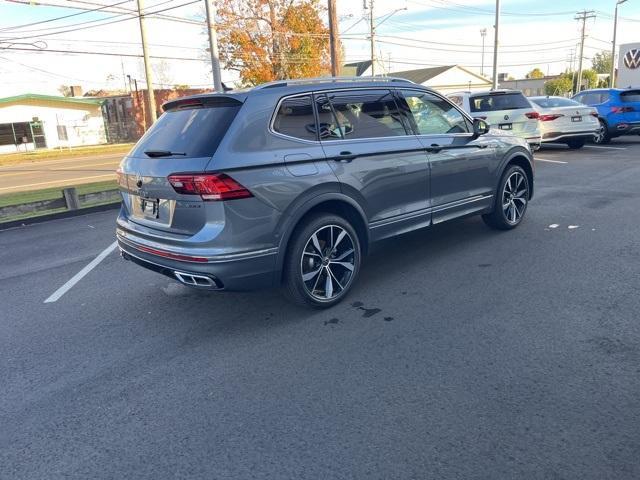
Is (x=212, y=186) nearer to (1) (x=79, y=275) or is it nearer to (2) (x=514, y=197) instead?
(1) (x=79, y=275)

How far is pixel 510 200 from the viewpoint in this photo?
256 inches

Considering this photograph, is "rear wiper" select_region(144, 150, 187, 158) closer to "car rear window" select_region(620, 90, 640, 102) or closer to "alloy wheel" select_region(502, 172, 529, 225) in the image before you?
"alloy wheel" select_region(502, 172, 529, 225)

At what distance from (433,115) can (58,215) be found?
699cm

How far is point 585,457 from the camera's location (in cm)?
256

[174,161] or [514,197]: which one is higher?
[174,161]

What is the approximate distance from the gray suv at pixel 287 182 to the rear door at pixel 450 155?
0.07 feet

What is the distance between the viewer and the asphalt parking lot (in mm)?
2664

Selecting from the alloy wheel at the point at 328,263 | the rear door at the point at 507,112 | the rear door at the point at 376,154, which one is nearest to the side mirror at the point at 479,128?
the rear door at the point at 376,154

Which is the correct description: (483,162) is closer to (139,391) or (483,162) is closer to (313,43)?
(139,391)

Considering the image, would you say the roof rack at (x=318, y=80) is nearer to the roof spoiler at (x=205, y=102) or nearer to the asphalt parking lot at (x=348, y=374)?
the roof spoiler at (x=205, y=102)

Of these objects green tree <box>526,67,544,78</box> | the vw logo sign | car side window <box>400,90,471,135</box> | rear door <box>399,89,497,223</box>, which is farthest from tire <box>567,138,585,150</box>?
green tree <box>526,67,544,78</box>

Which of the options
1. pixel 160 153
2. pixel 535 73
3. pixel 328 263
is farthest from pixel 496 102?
pixel 535 73

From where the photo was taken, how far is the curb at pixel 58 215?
28.8ft

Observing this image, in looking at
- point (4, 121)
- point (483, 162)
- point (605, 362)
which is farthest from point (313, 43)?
point (605, 362)
